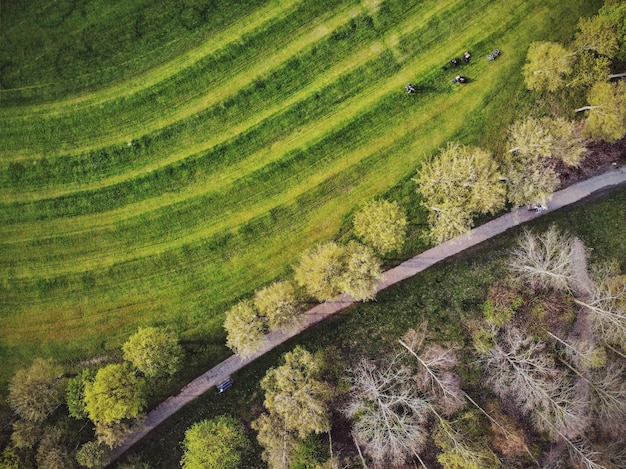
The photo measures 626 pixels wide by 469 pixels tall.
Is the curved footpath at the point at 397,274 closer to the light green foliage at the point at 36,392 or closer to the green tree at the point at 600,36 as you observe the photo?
the light green foliage at the point at 36,392

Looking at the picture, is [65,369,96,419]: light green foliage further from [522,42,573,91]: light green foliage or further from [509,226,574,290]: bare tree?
[522,42,573,91]: light green foliage

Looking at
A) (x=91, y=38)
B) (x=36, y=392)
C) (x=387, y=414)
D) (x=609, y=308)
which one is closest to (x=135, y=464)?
(x=36, y=392)

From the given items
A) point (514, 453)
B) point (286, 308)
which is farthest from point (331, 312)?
point (514, 453)

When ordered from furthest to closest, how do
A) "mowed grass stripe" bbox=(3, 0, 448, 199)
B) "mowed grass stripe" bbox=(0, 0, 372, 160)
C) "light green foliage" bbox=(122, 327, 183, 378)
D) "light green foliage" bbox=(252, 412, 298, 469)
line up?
"mowed grass stripe" bbox=(0, 0, 372, 160)
"mowed grass stripe" bbox=(3, 0, 448, 199)
"light green foliage" bbox=(122, 327, 183, 378)
"light green foliage" bbox=(252, 412, 298, 469)

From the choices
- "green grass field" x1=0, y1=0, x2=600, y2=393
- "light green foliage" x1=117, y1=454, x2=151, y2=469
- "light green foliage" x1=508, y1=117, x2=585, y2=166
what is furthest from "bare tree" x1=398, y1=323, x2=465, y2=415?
"light green foliage" x1=117, y1=454, x2=151, y2=469

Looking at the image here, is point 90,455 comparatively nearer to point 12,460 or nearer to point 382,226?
point 12,460

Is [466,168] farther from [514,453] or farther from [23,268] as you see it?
[23,268]

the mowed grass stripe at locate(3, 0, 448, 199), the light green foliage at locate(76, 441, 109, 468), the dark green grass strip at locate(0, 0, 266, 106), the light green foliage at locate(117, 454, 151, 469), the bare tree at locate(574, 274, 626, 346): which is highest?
the dark green grass strip at locate(0, 0, 266, 106)
